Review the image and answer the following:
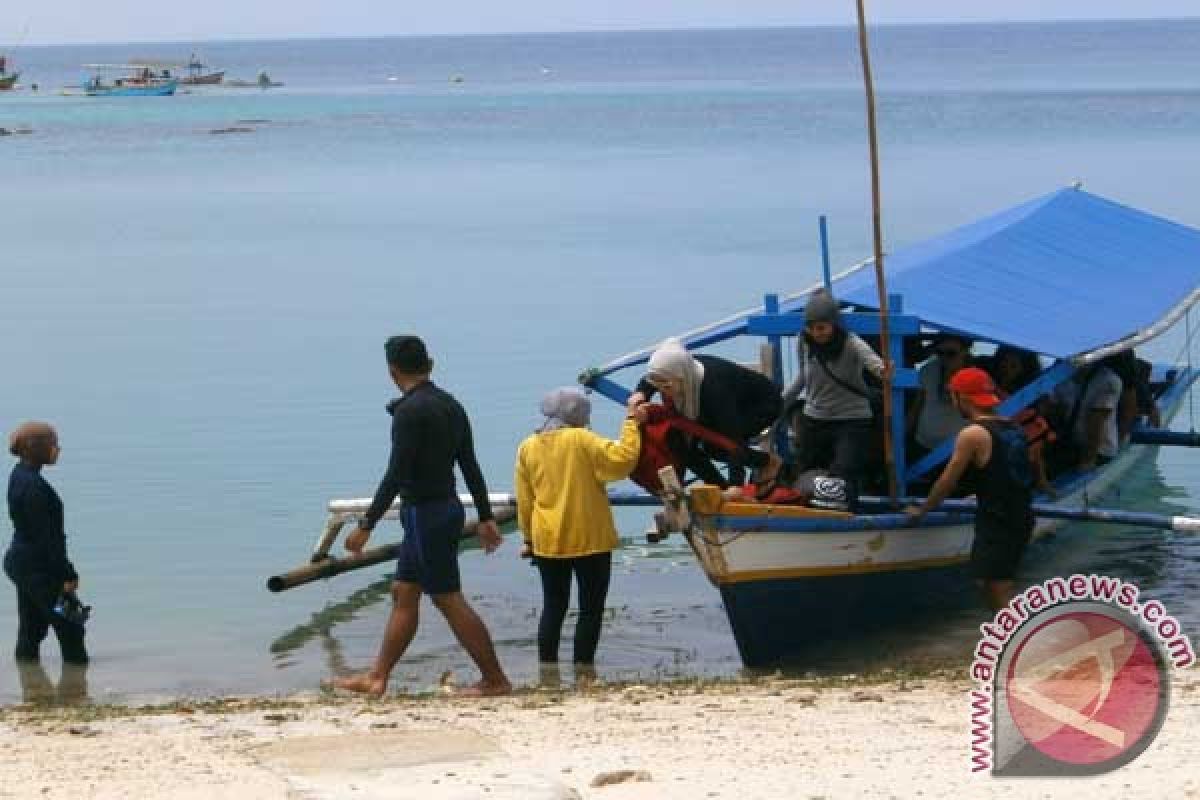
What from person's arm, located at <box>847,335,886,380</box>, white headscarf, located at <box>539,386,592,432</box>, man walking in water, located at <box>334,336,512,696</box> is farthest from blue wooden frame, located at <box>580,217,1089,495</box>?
man walking in water, located at <box>334,336,512,696</box>

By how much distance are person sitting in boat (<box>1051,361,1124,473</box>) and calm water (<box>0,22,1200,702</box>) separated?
692mm

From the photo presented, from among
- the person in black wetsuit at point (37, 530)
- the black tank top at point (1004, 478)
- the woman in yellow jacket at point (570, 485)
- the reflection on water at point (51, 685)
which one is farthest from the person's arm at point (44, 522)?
the black tank top at point (1004, 478)

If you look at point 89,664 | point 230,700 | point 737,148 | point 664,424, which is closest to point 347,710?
point 230,700

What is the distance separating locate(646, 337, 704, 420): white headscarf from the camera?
10750 millimetres

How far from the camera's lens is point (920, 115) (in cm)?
7750

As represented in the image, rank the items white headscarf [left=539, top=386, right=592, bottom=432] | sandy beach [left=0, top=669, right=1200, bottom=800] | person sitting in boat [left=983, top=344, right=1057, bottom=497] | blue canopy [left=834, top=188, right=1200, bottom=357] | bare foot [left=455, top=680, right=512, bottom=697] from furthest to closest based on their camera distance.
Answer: blue canopy [left=834, top=188, right=1200, bottom=357] < person sitting in boat [left=983, top=344, right=1057, bottom=497] < white headscarf [left=539, top=386, right=592, bottom=432] < bare foot [left=455, top=680, right=512, bottom=697] < sandy beach [left=0, top=669, right=1200, bottom=800]

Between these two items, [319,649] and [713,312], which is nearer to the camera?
[319,649]

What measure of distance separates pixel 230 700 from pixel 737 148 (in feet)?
172

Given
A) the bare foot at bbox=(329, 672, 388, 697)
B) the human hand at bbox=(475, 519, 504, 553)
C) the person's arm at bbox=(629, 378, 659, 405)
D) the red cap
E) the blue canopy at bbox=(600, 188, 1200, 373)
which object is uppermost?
the blue canopy at bbox=(600, 188, 1200, 373)

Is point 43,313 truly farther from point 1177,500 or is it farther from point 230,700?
point 230,700

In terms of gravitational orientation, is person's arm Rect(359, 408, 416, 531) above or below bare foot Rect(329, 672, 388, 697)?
above

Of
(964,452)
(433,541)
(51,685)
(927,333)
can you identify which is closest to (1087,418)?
(927,333)

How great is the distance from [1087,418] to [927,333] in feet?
3.64

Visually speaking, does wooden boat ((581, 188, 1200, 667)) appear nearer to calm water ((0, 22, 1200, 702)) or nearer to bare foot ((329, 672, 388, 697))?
calm water ((0, 22, 1200, 702))
